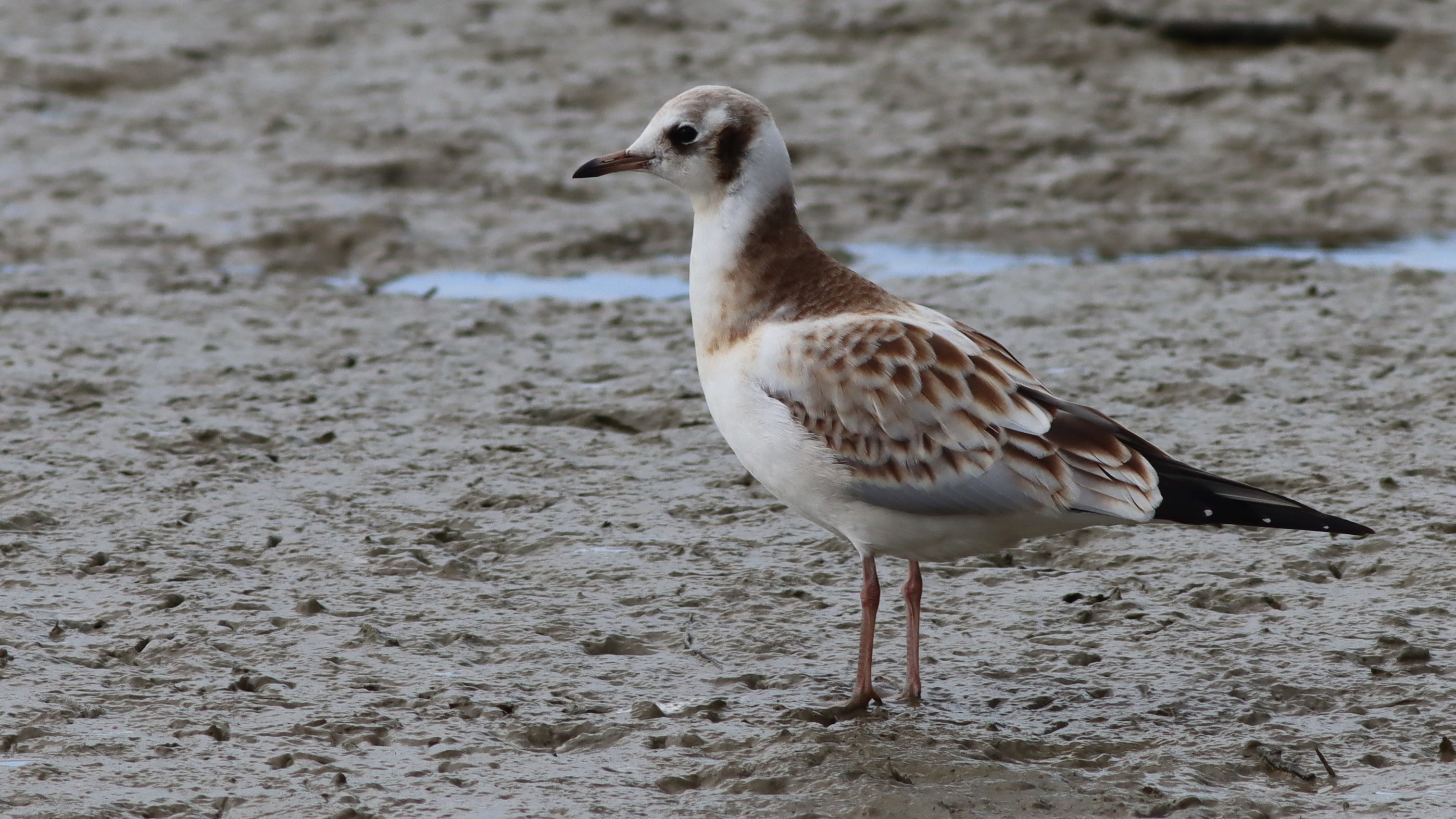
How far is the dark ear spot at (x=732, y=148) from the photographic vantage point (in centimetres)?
589

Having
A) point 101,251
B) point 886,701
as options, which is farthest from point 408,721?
point 101,251

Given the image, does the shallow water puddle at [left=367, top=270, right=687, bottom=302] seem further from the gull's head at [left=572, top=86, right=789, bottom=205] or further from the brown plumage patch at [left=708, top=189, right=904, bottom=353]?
the brown plumage patch at [left=708, top=189, right=904, bottom=353]

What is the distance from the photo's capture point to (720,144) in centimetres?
591

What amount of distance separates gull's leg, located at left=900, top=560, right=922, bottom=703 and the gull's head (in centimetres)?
136

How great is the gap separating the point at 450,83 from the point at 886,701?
8.34 metres

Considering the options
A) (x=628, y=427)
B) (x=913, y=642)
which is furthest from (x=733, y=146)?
(x=628, y=427)

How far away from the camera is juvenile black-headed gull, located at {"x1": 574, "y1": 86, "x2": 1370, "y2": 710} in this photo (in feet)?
17.4

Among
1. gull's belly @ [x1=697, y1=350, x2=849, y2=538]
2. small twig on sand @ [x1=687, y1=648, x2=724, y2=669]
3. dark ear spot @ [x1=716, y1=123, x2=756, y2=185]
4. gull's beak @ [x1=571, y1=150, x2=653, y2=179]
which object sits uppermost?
dark ear spot @ [x1=716, y1=123, x2=756, y2=185]

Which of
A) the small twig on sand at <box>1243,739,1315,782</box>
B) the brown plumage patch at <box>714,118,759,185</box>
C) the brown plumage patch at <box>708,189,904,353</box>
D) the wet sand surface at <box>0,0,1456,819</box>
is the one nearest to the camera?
the small twig on sand at <box>1243,739,1315,782</box>

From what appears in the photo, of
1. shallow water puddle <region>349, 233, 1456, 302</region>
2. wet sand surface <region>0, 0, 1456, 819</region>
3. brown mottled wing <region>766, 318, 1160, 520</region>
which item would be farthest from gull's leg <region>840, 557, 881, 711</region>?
shallow water puddle <region>349, 233, 1456, 302</region>

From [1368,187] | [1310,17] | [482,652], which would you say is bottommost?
[482,652]

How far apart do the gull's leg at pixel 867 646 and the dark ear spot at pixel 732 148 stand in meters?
1.35

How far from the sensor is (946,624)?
20.1 ft

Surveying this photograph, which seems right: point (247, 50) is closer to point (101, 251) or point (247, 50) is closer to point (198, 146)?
point (198, 146)
